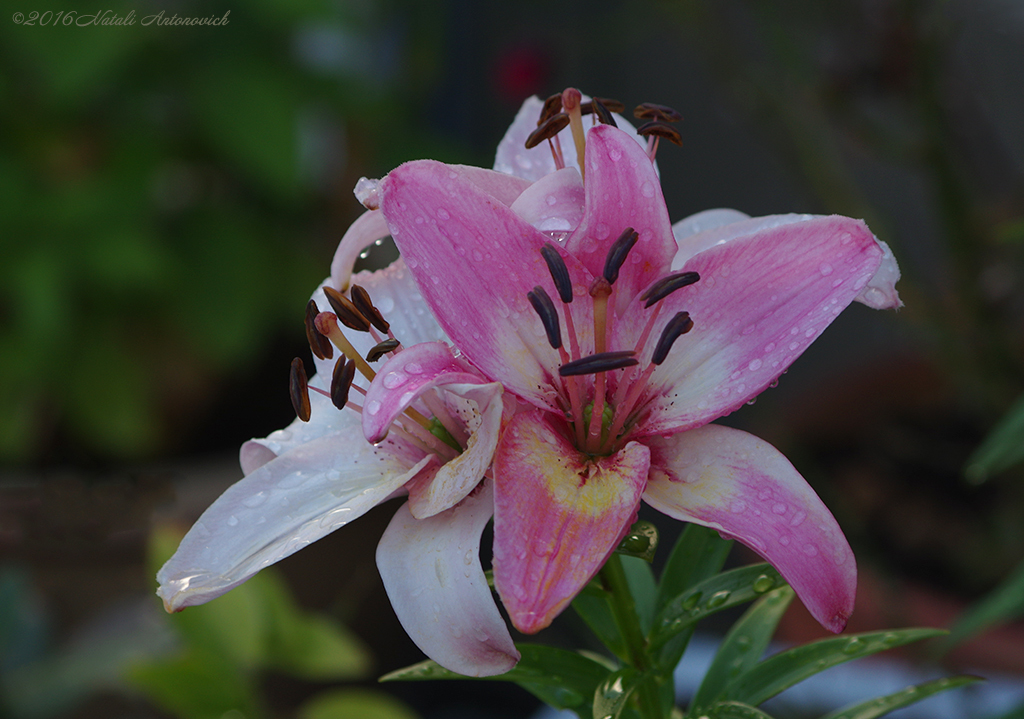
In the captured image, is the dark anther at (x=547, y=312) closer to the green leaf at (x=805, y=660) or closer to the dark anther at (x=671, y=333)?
the dark anther at (x=671, y=333)

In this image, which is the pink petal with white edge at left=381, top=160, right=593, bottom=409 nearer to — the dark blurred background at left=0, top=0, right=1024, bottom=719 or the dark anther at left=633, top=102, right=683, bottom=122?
the dark anther at left=633, top=102, right=683, bottom=122

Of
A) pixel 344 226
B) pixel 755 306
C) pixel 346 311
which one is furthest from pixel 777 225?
pixel 344 226

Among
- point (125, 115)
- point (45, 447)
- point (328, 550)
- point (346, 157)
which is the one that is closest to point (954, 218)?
point (328, 550)

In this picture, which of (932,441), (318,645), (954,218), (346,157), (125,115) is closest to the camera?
(318,645)

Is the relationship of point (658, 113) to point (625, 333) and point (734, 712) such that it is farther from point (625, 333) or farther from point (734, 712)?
point (734, 712)

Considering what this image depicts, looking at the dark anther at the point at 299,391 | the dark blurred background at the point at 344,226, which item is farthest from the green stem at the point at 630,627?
the dark blurred background at the point at 344,226

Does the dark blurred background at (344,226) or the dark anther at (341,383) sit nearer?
the dark anther at (341,383)

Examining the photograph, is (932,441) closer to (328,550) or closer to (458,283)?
(328,550)
